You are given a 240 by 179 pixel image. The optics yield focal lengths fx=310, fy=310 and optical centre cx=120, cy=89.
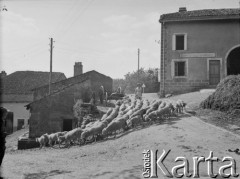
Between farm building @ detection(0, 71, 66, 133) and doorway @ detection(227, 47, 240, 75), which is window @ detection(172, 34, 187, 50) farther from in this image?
farm building @ detection(0, 71, 66, 133)

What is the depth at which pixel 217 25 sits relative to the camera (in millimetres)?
24016

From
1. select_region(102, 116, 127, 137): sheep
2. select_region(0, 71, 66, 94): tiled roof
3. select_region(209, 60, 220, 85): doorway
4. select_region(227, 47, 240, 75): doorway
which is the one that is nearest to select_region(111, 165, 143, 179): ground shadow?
select_region(102, 116, 127, 137): sheep

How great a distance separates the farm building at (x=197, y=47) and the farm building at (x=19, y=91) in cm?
1807

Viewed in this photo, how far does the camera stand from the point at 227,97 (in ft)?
50.9

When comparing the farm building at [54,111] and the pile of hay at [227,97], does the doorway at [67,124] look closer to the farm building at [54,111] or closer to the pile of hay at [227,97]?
the farm building at [54,111]

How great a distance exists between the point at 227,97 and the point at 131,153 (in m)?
7.57

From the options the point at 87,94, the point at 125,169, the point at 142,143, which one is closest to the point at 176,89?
the point at 87,94

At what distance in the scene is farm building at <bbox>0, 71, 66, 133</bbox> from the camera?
113 feet

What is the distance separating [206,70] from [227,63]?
Result: 6.55 feet

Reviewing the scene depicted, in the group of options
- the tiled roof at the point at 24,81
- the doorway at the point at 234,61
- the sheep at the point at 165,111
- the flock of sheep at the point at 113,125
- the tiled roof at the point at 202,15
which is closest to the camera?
the flock of sheep at the point at 113,125

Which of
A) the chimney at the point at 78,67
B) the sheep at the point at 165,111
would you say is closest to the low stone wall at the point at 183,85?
the sheep at the point at 165,111

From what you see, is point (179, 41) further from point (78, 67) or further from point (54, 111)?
point (78, 67)

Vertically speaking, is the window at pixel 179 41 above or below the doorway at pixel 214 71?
above

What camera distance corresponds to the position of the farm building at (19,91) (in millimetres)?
34562
